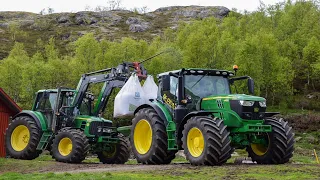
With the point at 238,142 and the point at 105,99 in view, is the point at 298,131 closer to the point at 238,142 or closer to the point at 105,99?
the point at 105,99

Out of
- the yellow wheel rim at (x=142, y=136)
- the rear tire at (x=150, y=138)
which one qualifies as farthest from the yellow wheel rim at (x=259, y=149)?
the yellow wheel rim at (x=142, y=136)

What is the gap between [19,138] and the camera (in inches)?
799

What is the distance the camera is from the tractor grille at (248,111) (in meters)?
12.9

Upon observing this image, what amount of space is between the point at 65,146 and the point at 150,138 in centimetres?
453

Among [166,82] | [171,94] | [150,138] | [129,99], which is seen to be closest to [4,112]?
[129,99]

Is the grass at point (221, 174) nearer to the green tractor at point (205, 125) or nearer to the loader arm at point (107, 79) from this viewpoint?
the green tractor at point (205, 125)

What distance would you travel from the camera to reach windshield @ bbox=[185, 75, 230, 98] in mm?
14281

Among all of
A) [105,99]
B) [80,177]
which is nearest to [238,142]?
[80,177]

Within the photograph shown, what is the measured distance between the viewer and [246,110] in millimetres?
12984

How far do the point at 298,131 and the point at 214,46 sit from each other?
45.6 feet

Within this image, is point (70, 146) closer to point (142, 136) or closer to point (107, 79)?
point (107, 79)

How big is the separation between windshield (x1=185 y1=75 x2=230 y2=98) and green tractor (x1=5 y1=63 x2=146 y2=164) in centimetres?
359

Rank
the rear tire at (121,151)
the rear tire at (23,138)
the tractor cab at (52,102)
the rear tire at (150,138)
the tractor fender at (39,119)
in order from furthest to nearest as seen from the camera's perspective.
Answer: the tractor cab at (52,102)
the tractor fender at (39,119)
the rear tire at (23,138)
the rear tire at (121,151)
the rear tire at (150,138)

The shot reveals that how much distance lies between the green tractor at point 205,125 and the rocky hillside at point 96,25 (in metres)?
103
